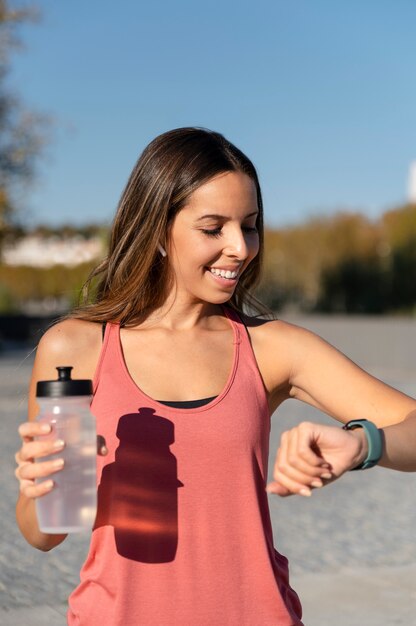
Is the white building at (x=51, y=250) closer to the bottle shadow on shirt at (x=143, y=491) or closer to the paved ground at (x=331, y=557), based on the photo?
the paved ground at (x=331, y=557)

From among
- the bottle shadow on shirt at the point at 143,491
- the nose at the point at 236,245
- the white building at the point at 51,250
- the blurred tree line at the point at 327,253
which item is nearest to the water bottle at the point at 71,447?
the bottle shadow on shirt at the point at 143,491

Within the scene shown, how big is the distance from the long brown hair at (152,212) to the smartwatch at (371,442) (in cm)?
56

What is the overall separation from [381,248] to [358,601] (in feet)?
69.4

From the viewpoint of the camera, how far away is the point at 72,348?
2096mm

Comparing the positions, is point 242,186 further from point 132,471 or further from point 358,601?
point 358,601

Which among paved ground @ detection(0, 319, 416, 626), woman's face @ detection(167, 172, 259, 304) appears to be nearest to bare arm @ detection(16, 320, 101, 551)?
woman's face @ detection(167, 172, 259, 304)

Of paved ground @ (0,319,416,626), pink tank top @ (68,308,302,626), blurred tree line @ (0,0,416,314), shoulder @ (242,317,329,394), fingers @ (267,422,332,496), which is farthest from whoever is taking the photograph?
blurred tree line @ (0,0,416,314)

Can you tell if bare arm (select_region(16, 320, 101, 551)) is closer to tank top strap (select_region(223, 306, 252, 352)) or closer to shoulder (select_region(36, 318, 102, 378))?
shoulder (select_region(36, 318, 102, 378))

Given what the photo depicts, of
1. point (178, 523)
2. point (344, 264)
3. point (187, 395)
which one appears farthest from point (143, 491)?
point (344, 264)

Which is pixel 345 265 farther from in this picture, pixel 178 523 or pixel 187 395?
pixel 178 523

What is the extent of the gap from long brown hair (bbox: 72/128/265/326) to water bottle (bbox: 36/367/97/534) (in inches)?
21.3

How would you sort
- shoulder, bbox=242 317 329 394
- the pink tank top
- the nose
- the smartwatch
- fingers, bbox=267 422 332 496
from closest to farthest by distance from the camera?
fingers, bbox=267 422 332 496 → the smartwatch → the pink tank top → the nose → shoulder, bbox=242 317 329 394

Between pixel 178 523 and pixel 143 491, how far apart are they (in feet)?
0.30

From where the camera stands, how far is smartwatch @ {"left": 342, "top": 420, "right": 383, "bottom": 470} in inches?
70.8
